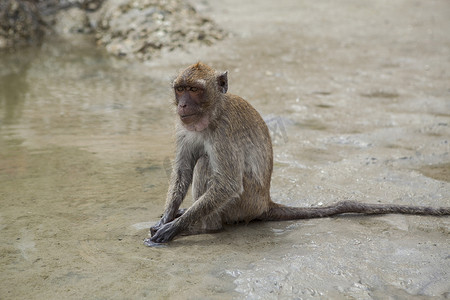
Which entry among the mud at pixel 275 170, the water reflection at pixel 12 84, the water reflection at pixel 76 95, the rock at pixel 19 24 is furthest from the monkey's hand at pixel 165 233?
the rock at pixel 19 24

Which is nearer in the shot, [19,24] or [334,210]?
[334,210]

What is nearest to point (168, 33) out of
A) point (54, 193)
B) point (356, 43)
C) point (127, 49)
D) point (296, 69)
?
point (127, 49)

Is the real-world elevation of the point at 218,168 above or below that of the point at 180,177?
above

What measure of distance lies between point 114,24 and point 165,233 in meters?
8.48

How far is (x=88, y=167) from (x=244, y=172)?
201cm

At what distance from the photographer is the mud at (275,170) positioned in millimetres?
3553

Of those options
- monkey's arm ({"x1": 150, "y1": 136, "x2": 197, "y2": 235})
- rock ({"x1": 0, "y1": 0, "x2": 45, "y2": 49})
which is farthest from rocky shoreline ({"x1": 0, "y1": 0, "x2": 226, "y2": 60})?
monkey's arm ({"x1": 150, "y1": 136, "x2": 197, "y2": 235})

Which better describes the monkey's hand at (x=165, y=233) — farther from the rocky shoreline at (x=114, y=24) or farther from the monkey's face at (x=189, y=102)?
the rocky shoreline at (x=114, y=24)

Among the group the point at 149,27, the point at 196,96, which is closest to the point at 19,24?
the point at 149,27

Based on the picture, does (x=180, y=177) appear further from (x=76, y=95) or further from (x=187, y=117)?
(x=76, y=95)

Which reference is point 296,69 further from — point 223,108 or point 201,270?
point 201,270

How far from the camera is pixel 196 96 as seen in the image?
4.23m

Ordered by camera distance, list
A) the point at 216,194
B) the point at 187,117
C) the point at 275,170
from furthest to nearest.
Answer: the point at 275,170 < the point at 216,194 < the point at 187,117

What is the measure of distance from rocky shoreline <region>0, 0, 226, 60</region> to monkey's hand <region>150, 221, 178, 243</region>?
22.1 ft
